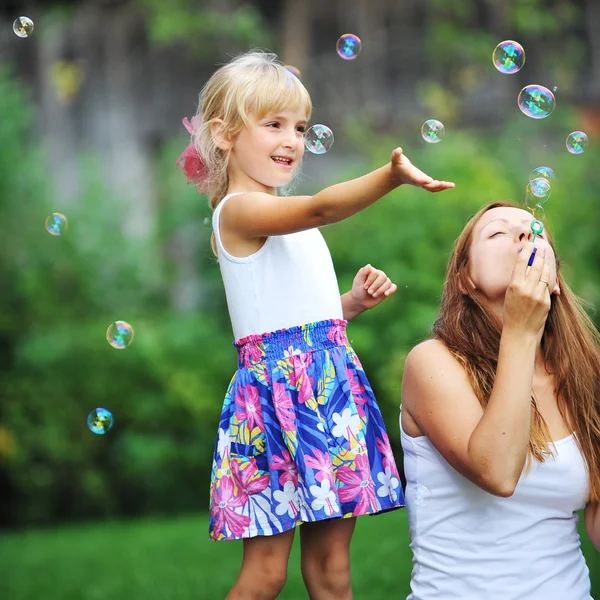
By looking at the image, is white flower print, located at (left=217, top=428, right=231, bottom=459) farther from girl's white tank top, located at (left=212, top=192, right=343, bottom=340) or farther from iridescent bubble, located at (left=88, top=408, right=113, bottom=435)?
iridescent bubble, located at (left=88, top=408, right=113, bottom=435)

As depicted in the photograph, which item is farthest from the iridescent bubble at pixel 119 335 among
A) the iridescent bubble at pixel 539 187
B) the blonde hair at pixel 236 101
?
the iridescent bubble at pixel 539 187

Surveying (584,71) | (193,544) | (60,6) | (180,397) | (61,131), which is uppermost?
(60,6)

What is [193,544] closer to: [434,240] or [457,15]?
[434,240]

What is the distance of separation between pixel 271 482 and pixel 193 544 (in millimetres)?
3466

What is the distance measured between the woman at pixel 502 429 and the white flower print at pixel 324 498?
0.18 metres

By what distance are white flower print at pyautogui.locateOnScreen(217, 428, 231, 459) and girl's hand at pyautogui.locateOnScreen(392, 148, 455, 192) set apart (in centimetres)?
78

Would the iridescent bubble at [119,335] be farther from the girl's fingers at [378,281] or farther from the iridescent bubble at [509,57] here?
the iridescent bubble at [509,57]

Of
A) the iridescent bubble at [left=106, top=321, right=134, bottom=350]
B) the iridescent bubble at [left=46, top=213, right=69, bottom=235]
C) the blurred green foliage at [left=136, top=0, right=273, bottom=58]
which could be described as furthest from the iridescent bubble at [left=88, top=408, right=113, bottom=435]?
the blurred green foliage at [left=136, top=0, right=273, bottom=58]

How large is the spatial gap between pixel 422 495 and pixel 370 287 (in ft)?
2.26

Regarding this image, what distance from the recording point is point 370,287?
2543 mm

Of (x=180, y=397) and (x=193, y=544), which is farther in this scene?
(x=180, y=397)

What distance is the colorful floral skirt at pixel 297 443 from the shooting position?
220 centimetres

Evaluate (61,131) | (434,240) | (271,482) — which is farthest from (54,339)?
(271,482)

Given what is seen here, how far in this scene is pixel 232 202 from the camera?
91.8 inches
